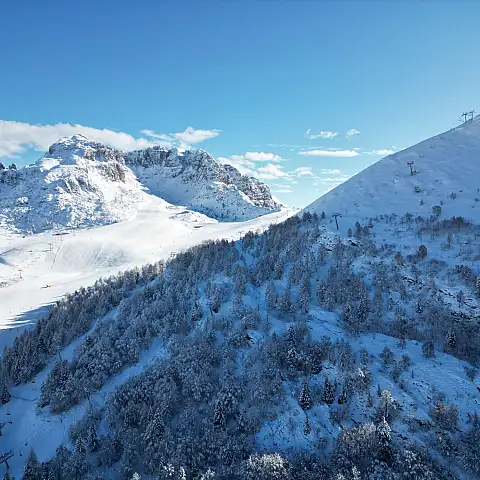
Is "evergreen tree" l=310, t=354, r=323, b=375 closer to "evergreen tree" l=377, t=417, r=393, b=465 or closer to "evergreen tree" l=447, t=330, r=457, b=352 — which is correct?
"evergreen tree" l=377, t=417, r=393, b=465

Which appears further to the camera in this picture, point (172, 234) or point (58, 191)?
point (58, 191)

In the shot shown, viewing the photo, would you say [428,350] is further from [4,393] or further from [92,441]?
[4,393]

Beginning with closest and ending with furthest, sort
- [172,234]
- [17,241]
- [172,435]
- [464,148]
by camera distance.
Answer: [172,435]
[464,148]
[17,241]
[172,234]

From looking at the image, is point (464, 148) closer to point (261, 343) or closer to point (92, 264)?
point (261, 343)

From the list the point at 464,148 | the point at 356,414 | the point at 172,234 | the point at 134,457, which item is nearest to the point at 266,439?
the point at 356,414

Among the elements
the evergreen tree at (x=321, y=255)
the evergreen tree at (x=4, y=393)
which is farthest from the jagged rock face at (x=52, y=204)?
the evergreen tree at (x=321, y=255)

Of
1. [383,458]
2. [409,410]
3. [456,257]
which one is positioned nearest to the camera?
[383,458]
